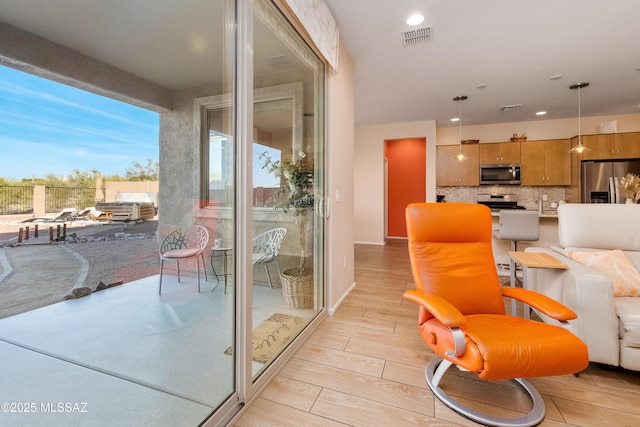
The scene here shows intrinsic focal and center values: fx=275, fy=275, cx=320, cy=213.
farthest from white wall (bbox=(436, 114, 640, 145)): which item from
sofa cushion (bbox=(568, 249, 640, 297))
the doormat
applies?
the doormat

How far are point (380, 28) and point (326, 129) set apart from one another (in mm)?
1175

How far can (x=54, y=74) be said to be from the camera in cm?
80

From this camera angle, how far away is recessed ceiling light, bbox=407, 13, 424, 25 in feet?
8.36

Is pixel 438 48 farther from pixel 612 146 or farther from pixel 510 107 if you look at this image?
pixel 612 146

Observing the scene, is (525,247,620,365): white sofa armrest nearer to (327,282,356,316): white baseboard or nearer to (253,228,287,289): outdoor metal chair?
(327,282,356,316): white baseboard

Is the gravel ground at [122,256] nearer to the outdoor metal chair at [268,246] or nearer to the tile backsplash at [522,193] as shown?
the outdoor metal chair at [268,246]

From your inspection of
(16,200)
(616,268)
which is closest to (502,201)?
(616,268)

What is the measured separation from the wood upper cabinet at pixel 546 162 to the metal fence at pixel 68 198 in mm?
7074

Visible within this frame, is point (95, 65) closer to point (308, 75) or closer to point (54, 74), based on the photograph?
point (54, 74)

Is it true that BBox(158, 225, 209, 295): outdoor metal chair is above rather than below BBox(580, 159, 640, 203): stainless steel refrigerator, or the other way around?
below

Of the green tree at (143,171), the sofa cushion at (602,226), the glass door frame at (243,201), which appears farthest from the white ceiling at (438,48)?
the sofa cushion at (602,226)

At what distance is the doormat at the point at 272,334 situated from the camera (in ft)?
5.65

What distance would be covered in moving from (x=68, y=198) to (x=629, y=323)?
9.17 ft

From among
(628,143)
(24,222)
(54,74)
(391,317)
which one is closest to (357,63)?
(391,317)
